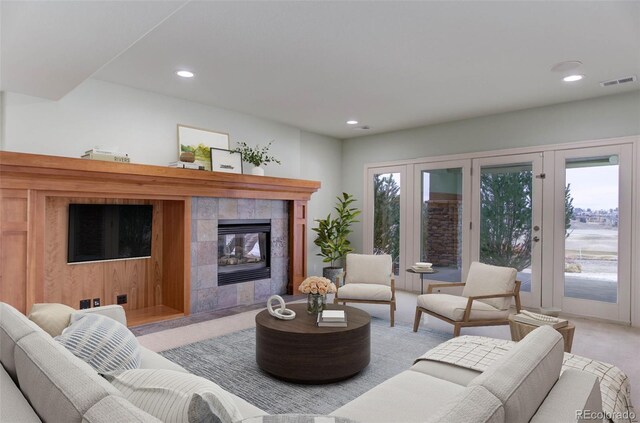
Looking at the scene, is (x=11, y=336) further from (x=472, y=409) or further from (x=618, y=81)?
(x=618, y=81)

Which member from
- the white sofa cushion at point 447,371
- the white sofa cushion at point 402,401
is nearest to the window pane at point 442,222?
the white sofa cushion at point 447,371

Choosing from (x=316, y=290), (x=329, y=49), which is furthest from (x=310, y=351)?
(x=329, y=49)

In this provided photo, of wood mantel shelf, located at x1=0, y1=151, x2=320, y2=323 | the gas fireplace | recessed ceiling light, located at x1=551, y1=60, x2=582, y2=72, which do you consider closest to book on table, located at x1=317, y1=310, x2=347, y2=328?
wood mantel shelf, located at x1=0, y1=151, x2=320, y2=323

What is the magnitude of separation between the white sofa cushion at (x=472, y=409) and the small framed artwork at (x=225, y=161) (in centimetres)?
443

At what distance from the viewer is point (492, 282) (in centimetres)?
377

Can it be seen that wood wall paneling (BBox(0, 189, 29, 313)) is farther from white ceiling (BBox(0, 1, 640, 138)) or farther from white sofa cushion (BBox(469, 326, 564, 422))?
white sofa cushion (BBox(469, 326, 564, 422))

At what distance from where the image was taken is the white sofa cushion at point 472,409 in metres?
0.95

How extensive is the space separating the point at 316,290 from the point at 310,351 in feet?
1.72

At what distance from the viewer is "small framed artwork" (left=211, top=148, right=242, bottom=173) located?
500 centimetres

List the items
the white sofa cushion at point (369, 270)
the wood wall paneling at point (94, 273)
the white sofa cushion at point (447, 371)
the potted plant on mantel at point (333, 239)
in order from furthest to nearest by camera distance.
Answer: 1. the potted plant on mantel at point (333, 239)
2. the white sofa cushion at point (369, 270)
3. the wood wall paneling at point (94, 273)
4. the white sofa cushion at point (447, 371)

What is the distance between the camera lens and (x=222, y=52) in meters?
3.39

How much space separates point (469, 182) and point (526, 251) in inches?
48.7

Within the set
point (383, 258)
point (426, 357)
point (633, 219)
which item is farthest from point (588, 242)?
point (426, 357)

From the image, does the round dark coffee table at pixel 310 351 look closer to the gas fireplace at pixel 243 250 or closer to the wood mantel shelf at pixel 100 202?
the wood mantel shelf at pixel 100 202
